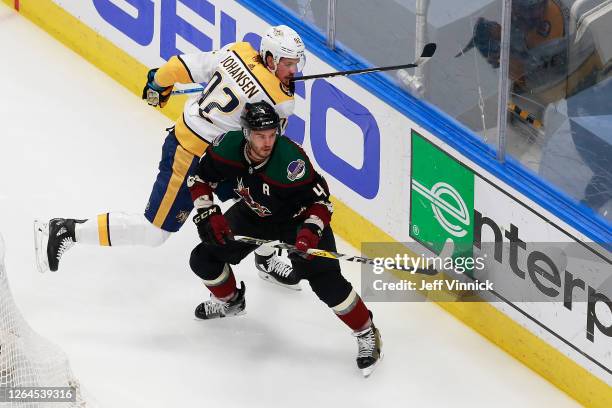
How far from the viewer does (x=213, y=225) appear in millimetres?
6785

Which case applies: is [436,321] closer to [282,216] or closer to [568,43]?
[282,216]

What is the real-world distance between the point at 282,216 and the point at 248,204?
5.7 inches

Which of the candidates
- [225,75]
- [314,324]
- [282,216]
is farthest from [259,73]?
[314,324]

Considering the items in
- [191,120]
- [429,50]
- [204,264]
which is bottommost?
[204,264]

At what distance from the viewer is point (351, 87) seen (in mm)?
7578

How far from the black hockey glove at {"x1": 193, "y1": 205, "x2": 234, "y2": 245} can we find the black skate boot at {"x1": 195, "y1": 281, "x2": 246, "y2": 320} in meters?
0.49

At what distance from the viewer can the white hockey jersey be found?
22.9ft

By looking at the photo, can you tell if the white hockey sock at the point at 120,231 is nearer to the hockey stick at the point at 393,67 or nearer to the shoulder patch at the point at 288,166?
the shoulder patch at the point at 288,166

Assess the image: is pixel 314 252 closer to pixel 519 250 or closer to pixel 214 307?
pixel 214 307

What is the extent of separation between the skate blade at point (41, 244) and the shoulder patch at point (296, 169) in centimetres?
129

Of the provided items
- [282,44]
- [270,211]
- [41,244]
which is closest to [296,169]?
[270,211]

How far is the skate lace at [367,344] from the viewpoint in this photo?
23.0 ft

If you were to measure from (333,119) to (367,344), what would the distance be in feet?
3.88

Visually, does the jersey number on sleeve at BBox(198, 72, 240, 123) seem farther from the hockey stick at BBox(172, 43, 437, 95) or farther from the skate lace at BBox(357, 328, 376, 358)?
the skate lace at BBox(357, 328, 376, 358)
